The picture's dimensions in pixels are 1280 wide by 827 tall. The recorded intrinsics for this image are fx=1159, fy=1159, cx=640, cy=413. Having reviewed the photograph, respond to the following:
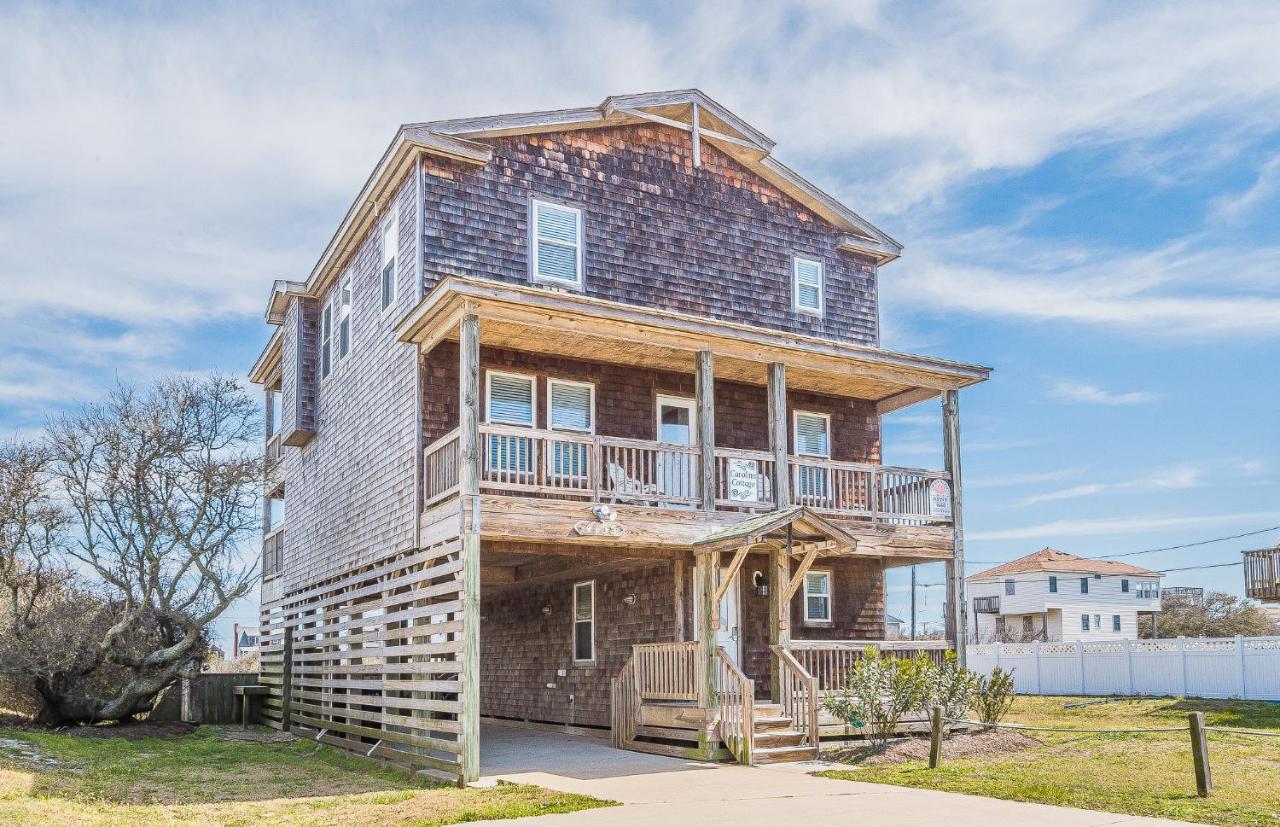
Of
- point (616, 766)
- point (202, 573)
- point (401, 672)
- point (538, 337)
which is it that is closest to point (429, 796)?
point (616, 766)

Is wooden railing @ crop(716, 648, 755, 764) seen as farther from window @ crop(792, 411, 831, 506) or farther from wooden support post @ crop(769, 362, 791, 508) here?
window @ crop(792, 411, 831, 506)

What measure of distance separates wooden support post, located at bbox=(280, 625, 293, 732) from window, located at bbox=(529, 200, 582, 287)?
10388mm

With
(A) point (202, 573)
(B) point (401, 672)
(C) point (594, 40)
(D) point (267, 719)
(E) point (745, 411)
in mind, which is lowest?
(D) point (267, 719)

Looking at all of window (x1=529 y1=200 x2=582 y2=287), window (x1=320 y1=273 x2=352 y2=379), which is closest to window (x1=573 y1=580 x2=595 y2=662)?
window (x1=529 y1=200 x2=582 y2=287)

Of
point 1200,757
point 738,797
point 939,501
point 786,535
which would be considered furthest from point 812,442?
point 1200,757

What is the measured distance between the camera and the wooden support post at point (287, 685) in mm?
23703

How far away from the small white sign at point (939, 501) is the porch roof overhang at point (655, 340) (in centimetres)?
170

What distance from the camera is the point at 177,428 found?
24.1m

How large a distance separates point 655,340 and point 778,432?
240cm

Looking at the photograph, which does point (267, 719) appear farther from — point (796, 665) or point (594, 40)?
point (594, 40)

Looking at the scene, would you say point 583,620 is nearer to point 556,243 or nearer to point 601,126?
point 556,243

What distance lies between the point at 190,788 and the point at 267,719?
12188mm

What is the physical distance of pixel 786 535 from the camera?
16375 mm

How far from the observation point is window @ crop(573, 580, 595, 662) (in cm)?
2048
